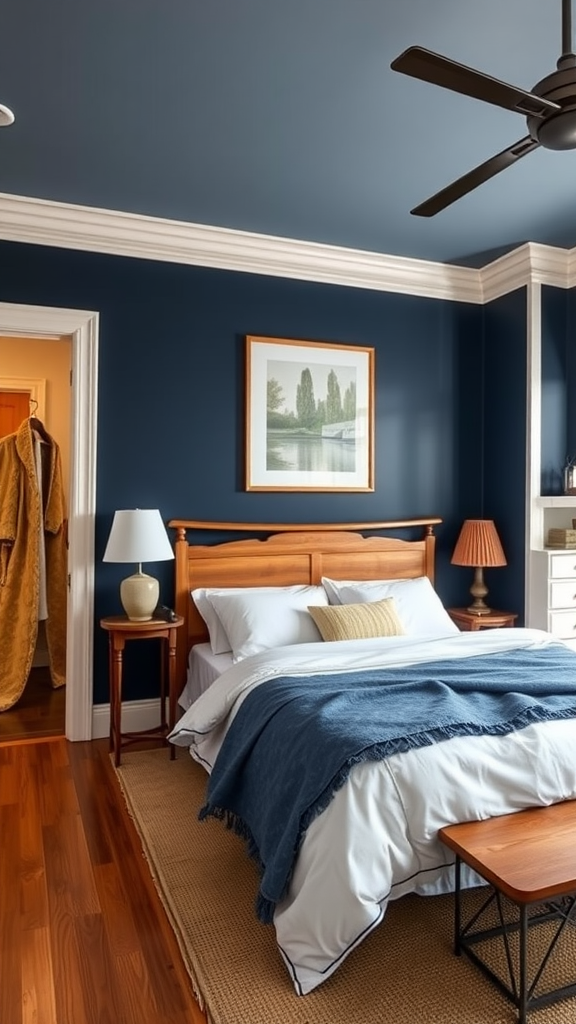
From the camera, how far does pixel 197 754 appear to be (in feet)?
9.83

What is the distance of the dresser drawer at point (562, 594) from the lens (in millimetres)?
4117

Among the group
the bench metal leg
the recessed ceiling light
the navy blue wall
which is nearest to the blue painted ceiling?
the recessed ceiling light

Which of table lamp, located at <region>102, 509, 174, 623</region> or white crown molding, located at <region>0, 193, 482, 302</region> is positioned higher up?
white crown molding, located at <region>0, 193, 482, 302</region>

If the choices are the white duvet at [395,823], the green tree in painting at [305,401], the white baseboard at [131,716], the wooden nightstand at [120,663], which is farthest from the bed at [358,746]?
the green tree in painting at [305,401]

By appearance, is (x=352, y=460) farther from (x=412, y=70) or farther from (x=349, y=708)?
(x=412, y=70)

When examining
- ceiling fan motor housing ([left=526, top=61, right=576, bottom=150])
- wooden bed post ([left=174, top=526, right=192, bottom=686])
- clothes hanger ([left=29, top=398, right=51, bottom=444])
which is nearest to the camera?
ceiling fan motor housing ([left=526, top=61, right=576, bottom=150])

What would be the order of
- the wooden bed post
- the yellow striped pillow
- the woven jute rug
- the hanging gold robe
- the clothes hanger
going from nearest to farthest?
the woven jute rug, the yellow striped pillow, the wooden bed post, the hanging gold robe, the clothes hanger

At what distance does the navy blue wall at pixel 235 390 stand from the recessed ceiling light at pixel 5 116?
94 centimetres

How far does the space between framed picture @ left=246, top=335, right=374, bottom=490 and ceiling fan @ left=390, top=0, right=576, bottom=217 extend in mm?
2100

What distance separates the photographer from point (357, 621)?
11.2ft

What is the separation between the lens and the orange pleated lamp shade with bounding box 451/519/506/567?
167 inches

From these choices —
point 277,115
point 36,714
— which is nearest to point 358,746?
point 277,115

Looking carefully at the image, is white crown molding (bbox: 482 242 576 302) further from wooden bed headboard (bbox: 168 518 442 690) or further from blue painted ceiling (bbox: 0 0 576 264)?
wooden bed headboard (bbox: 168 518 442 690)

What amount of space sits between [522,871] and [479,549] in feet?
8.83
